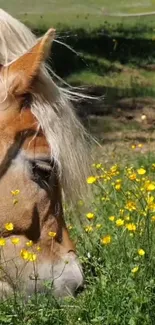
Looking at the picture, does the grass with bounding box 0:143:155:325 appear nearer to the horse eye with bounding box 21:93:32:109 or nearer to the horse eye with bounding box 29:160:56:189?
the horse eye with bounding box 29:160:56:189

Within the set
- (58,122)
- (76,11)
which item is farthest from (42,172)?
(76,11)

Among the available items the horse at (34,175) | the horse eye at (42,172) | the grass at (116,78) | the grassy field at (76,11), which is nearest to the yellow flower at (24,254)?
the horse at (34,175)

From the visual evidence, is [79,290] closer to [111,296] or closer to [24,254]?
[111,296]

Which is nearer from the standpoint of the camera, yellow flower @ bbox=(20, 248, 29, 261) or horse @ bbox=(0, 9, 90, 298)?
yellow flower @ bbox=(20, 248, 29, 261)

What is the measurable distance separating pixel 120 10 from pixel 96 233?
1881cm

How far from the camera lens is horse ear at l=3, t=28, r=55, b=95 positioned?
3719 mm

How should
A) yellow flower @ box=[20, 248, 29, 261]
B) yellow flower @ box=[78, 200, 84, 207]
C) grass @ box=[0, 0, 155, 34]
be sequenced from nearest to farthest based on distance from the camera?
yellow flower @ box=[20, 248, 29, 261]
yellow flower @ box=[78, 200, 84, 207]
grass @ box=[0, 0, 155, 34]

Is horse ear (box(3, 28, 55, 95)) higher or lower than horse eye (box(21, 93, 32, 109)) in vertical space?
higher

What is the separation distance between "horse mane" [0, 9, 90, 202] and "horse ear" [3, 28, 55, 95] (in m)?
0.08

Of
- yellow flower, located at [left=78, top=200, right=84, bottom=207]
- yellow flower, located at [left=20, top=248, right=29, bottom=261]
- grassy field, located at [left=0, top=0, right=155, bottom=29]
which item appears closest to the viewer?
yellow flower, located at [left=20, top=248, right=29, bottom=261]

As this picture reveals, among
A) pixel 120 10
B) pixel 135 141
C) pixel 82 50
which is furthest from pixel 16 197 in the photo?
pixel 120 10

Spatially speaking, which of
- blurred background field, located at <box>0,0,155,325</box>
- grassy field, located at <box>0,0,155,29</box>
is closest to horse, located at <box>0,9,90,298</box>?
blurred background field, located at <box>0,0,155,325</box>

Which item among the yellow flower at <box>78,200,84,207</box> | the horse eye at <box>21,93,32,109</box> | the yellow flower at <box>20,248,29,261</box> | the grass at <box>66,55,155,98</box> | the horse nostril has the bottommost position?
the grass at <box>66,55,155,98</box>

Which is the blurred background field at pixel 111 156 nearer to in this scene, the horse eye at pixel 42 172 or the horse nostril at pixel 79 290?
the horse nostril at pixel 79 290
